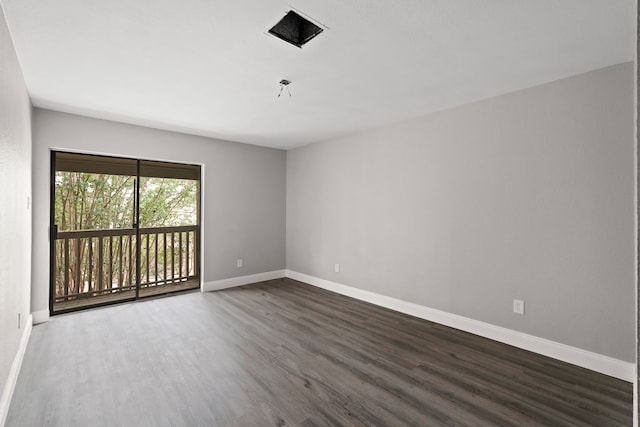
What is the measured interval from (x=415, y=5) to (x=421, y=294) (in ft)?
9.73

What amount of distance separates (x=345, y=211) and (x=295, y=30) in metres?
2.91

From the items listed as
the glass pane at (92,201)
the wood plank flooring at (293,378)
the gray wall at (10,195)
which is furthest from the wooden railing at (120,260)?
the gray wall at (10,195)

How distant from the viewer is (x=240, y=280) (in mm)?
5121

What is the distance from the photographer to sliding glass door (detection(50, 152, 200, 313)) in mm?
3877

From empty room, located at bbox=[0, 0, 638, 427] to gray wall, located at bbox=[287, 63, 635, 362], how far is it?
18mm

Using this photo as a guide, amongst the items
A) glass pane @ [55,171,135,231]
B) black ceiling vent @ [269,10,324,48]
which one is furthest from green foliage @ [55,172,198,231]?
black ceiling vent @ [269,10,324,48]

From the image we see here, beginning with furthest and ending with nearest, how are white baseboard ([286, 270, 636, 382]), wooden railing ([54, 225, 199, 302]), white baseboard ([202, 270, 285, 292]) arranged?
white baseboard ([202, 270, 285, 292]), wooden railing ([54, 225, 199, 302]), white baseboard ([286, 270, 636, 382])

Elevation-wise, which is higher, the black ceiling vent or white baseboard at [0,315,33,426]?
the black ceiling vent

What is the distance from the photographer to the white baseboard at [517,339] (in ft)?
7.72

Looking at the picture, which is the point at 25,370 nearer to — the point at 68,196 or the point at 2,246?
the point at 2,246

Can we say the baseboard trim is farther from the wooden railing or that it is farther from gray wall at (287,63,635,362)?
gray wall at (287,63,635,362)

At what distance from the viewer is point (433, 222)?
350cm

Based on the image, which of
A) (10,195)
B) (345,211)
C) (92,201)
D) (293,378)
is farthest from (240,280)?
(10,195)

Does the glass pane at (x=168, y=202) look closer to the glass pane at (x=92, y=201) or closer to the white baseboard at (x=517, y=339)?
the glass pane at (x=92, y=201)
